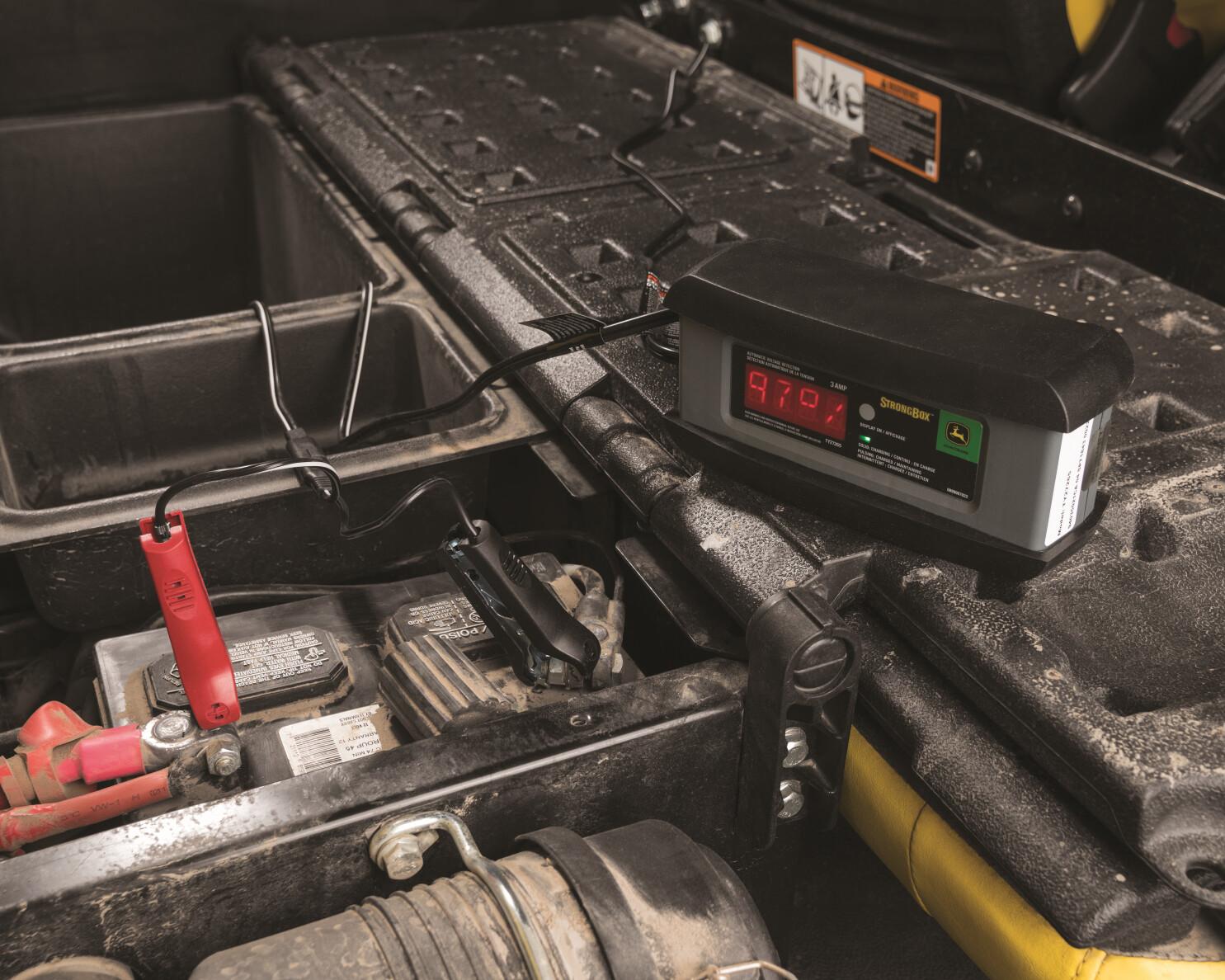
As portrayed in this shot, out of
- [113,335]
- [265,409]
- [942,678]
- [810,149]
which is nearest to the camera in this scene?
[942,678]

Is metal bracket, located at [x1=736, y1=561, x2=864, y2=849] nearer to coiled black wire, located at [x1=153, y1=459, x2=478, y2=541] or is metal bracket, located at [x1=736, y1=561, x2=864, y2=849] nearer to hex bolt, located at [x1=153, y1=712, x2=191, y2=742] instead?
coiled black wire, located at [x1=153, y1=459, x2=478, y2=541]

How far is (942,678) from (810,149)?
40.0 inches

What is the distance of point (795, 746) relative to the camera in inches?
32.0

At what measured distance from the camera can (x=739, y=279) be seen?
863mm

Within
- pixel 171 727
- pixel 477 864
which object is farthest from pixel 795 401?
pixel 171 727

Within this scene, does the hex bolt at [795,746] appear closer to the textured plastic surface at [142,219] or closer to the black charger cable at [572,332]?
the black charger cable at [572,332]

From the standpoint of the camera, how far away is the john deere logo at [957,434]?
2.47 feet

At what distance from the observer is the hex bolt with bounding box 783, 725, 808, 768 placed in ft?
2.65

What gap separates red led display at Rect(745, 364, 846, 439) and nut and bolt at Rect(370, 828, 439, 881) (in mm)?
370

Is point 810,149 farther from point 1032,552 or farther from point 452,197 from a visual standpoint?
point 1032,552

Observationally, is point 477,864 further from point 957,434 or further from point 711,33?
point 711,33

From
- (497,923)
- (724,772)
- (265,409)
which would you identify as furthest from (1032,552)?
(265,409)

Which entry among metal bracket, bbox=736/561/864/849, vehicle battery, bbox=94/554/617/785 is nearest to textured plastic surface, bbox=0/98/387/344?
vehicle battery, bbox=94/554/617/785

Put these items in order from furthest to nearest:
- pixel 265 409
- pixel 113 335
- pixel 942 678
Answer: pixel 265 409 → pixel 113 335 → pixel 942 678
